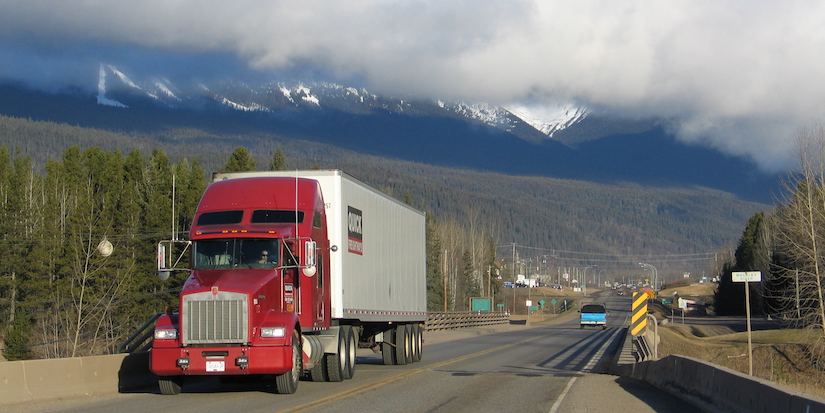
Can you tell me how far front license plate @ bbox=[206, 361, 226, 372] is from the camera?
15.6 meters

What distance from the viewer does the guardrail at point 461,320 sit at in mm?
55312

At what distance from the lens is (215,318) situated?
15.6 metres

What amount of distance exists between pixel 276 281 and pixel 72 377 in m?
4.13

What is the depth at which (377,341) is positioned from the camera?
80.1 feet

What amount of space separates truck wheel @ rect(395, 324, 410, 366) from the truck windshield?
897 cm

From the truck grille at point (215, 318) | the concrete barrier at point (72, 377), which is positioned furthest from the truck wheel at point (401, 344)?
the truck grille at point (215, 318)

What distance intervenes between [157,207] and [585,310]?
34937 millimetres

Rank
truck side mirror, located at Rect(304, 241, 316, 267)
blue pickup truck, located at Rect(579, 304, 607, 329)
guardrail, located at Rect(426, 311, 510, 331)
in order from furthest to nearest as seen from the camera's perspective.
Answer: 1. blue pickup truck, located at Rect(579, 304, 607, 329)
2. guardrail, located at Rect(426, 311, 510, 331)
3. truck side mirror, located at Rect(304, 241, 316, 267)

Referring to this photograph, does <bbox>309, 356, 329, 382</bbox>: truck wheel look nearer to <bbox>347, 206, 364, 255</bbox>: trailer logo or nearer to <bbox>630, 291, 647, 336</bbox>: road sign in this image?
<bbox>347, 206, 364, 255</bbox>: trailer logo

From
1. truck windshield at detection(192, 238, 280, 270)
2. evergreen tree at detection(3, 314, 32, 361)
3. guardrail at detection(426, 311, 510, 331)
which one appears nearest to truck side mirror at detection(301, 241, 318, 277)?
truck windshield at detection(192, 238, 280, 270)

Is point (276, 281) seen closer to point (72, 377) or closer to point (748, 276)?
point (72, 377)

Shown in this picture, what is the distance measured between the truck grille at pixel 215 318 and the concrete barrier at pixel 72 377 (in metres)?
2.52

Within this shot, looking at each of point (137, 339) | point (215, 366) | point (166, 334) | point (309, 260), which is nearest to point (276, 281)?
point (309, 260)

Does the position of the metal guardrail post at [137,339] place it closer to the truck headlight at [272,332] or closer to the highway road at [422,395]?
the highway road at [422,395]
